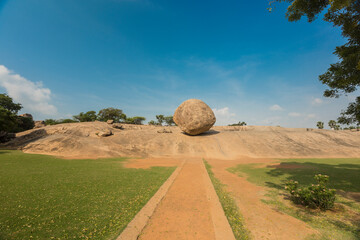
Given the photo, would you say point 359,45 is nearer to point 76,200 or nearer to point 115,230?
point 115,230

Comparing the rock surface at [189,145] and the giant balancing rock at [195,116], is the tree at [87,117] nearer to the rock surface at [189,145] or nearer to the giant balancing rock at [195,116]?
the rock surface at [189,145]

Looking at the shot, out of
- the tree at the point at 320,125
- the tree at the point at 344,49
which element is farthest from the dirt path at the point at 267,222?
the tree at the point at 320,125

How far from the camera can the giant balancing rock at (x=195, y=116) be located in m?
26.2

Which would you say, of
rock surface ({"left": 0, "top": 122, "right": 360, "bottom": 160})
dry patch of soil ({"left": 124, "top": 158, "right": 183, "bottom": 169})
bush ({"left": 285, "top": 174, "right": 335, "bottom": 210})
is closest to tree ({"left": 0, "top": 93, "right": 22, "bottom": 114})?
rock surface ({"left": 0, "top": 122, "right": 360, "bottom": 160})

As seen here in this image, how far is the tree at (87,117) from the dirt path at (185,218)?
56.7 m

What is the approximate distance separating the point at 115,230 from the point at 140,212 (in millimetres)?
1094

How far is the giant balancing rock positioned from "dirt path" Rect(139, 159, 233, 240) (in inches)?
766

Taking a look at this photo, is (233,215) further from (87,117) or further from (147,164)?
(87,117)

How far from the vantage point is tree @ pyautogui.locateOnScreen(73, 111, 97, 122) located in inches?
2062

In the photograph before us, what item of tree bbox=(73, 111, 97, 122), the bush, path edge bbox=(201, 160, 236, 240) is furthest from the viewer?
tree bbox=(73, 111, 97, 122)

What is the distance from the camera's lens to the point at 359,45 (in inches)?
277

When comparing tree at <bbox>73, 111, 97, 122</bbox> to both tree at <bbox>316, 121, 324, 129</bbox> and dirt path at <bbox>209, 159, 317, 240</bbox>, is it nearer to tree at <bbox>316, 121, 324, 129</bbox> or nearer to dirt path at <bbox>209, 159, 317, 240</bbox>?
dirt path at <bbox>209, 159, 317, 240</bbox>

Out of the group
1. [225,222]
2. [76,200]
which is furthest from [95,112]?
[225,222]

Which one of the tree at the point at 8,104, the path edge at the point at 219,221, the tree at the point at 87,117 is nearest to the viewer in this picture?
the path edge at the point at 219,221
